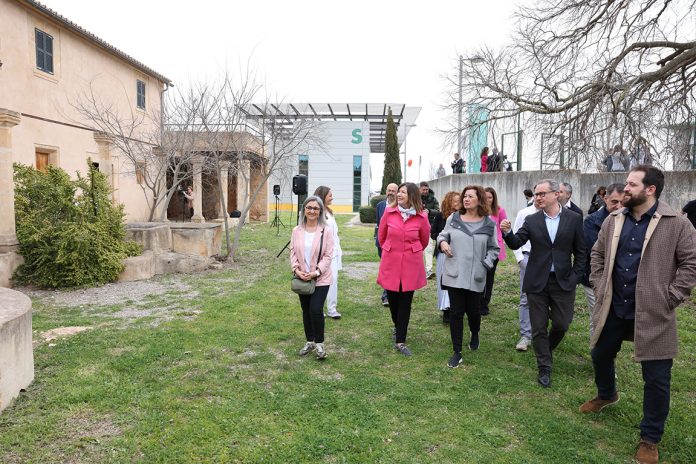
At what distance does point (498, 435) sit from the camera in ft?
11.8

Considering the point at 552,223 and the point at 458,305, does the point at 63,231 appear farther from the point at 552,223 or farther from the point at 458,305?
the point at 552,223

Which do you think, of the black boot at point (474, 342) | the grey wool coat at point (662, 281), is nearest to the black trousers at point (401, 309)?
the black boot at point (474, 342)

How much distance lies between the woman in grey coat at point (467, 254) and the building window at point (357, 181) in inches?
1458

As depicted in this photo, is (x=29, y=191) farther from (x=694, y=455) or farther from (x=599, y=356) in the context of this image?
(x=694, y=455)

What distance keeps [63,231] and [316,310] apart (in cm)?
603

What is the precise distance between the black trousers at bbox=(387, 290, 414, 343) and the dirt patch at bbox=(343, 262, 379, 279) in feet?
15.3

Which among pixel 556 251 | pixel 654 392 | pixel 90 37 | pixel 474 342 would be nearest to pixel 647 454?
pixel 654 392

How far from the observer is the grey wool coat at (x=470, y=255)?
4.84 m

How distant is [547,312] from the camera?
4.50 m

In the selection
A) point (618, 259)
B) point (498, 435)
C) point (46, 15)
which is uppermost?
point (46, 15)

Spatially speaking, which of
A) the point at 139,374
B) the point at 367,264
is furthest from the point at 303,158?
the point at 139,374

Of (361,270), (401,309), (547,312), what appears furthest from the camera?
(361,270)

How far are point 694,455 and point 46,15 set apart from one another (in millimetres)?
16398

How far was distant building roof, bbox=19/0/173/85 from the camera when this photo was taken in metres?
13.1
